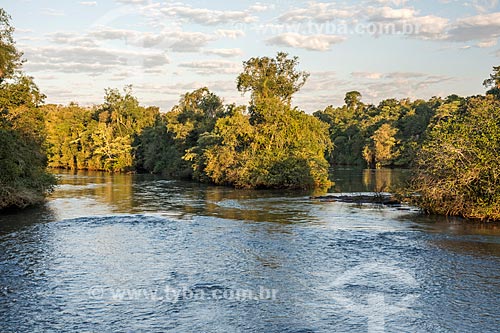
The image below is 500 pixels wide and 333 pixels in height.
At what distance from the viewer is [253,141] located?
55.6 meters

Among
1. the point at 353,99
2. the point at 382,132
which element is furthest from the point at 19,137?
the point at 353,99

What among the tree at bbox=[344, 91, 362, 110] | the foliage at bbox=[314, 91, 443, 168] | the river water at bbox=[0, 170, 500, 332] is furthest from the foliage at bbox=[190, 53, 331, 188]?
the tree at bbox=[344, 91, 362, 110]

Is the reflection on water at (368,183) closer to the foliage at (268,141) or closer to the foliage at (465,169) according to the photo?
the foliage at (268,141)

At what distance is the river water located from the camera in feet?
46.2

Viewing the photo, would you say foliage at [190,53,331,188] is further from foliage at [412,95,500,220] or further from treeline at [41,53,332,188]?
foliage at [412,95,500,220]

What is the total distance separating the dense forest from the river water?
2831 millimetres

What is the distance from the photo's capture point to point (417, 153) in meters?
32.8

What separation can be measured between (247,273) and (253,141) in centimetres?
3726

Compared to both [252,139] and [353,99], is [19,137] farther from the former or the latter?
[353,99]

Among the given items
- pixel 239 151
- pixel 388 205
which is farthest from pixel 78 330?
pixel 239 151

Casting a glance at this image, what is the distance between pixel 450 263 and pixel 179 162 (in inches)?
2242

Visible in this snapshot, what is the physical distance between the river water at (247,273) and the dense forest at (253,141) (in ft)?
9.29

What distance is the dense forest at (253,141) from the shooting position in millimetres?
→ 30500

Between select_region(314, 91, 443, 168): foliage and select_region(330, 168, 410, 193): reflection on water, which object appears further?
select_region(314, 91, 443, 168): foliage
